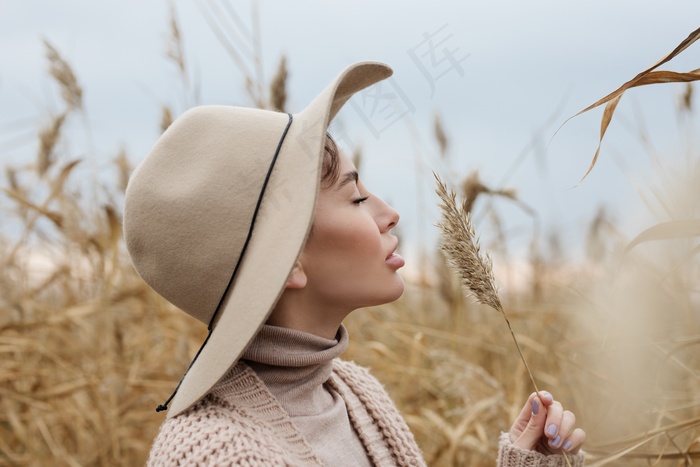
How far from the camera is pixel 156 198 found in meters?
1.39

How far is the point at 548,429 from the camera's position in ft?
4.45

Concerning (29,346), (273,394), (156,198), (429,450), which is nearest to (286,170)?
(156,198)

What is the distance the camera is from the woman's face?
136cm

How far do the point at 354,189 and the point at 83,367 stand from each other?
1.85 m

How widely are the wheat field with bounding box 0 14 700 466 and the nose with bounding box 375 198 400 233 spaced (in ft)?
1.85

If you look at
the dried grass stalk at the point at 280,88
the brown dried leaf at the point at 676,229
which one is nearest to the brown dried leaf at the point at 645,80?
the brown dried leaf at the point at 676,229

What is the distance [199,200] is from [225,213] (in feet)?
0.17

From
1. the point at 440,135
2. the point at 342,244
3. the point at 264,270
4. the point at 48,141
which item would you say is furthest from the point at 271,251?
the point at 48,141

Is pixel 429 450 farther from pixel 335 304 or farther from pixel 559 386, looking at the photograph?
pixel 335 304

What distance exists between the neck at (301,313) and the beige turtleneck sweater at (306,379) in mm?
32

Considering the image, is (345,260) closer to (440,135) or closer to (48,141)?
(440,135)

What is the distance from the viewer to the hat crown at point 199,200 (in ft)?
4.36

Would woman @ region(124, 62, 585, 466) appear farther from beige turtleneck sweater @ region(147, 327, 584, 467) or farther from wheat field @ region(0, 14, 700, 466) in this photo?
wheat field @ region(0, 14, 700, 466)

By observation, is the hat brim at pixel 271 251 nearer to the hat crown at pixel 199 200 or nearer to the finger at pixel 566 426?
the hat crown at pixel 199 200
